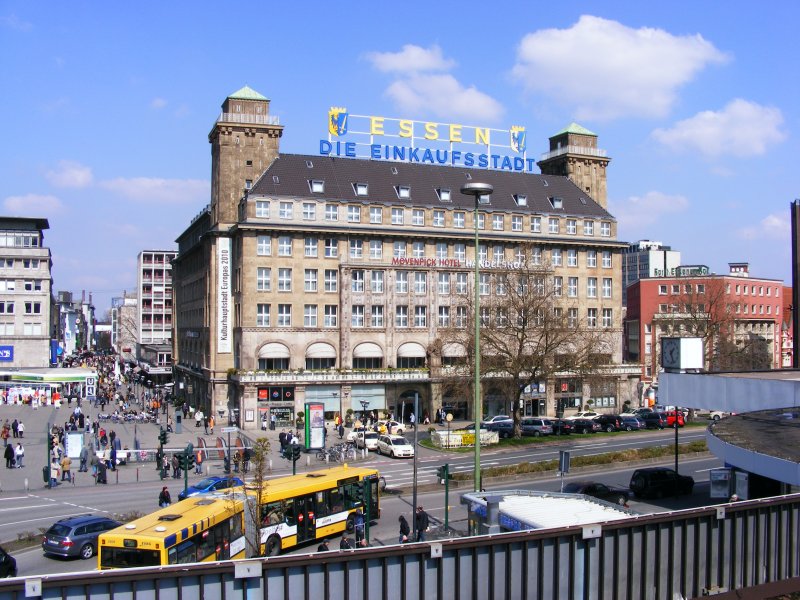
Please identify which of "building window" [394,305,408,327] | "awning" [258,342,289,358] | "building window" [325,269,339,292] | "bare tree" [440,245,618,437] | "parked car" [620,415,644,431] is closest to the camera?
"bare tree" [440,245,618,437]

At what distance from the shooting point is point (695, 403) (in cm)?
3788

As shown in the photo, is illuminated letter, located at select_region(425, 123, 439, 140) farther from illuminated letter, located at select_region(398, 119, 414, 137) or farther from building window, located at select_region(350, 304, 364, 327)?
building window, located at select_region(350, 304, 364, 327)

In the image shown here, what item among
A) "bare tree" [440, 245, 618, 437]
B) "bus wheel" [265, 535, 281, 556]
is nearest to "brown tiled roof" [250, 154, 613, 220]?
"bare tree" [440, 245, 618, 437]

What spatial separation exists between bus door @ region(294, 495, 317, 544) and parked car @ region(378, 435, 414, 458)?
78.6 ft

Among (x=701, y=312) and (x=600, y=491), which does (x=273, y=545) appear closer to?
(x=600, y=491)

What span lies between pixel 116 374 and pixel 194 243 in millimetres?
37977

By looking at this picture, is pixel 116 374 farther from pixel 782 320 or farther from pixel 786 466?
pixel 786 466

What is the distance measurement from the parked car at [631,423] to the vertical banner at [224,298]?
35009mm

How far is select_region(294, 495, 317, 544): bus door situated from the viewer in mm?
29047

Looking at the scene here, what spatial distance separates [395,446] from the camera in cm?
5375

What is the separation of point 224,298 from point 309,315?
8297 millimetres

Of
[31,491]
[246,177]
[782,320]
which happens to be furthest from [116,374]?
[782,320]

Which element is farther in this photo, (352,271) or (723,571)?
(352,271)

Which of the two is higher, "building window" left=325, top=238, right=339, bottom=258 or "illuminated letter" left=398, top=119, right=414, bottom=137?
"illuminated letter" left=398, top=119, right=414, bottom=137
